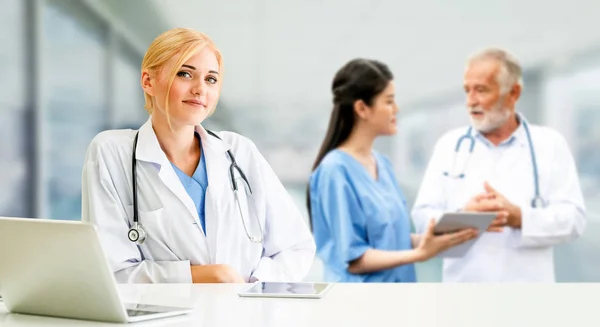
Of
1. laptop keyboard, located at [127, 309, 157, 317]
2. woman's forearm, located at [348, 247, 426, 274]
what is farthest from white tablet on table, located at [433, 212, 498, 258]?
laptop keyboard, located at [127, 309, 157, 317]

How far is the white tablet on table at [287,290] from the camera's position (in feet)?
4.49

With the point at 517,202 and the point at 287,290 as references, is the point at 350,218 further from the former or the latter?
the point at 287,290

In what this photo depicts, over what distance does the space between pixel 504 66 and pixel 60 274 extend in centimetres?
270

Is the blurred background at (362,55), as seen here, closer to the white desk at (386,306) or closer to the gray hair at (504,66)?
the gray hair at (504,66)

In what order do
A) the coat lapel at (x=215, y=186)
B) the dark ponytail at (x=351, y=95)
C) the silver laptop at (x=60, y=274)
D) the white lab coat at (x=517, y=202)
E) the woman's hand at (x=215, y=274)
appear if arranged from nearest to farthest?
the silver laptop at (x=60, y=274)
the woman's hand at (x=215, y=274)
the coat lapel at (x=215, y=186)
the white lab coat at (x=517, y=202)
the dark ponytail at (x=351, y=95)

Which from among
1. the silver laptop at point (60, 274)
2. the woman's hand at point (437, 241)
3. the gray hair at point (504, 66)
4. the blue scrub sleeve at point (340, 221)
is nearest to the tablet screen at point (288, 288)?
the silver laptop at point (60, 274)

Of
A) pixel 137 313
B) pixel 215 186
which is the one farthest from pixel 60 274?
pixel 215 186

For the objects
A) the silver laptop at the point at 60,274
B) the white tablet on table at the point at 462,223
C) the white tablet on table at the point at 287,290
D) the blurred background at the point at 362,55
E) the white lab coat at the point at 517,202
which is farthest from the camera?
the blurred background at the point at 362,55

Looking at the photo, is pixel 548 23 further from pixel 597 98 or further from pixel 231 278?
pixel 231 278

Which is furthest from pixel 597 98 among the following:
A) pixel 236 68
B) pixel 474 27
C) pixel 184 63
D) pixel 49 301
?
pixel 49 301

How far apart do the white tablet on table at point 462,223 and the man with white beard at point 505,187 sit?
109 millimetres

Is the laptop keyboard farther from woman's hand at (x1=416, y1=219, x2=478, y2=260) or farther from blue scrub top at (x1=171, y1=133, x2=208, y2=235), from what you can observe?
woman's hand at (x1=416, y1=219, x2=478, y2=260)

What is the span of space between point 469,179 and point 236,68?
1438 millimetres

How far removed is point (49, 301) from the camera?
1.21 meters
